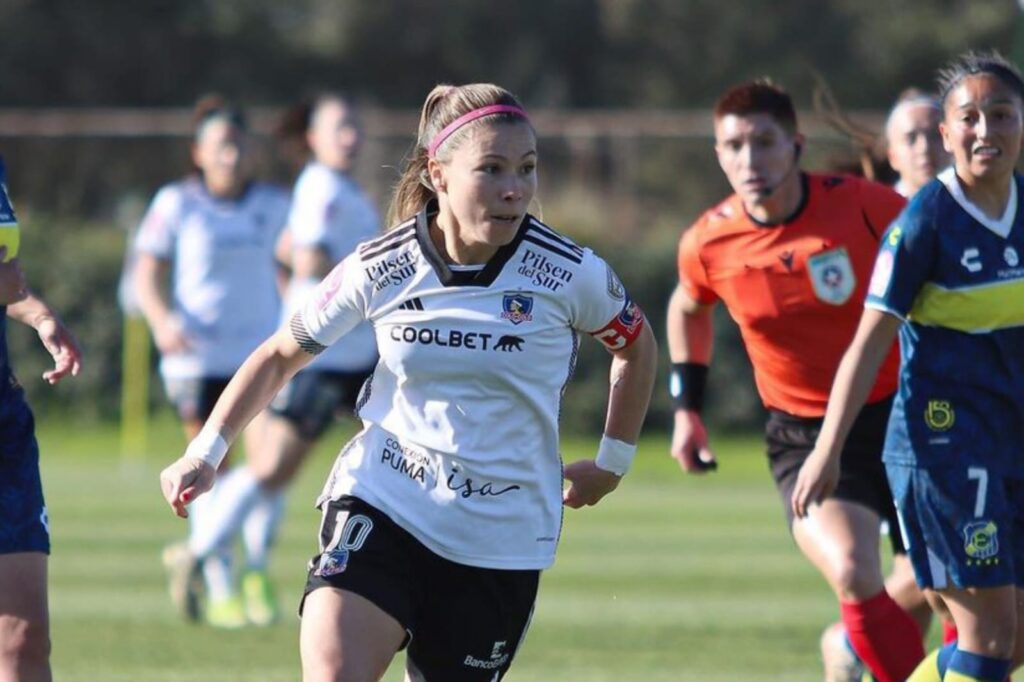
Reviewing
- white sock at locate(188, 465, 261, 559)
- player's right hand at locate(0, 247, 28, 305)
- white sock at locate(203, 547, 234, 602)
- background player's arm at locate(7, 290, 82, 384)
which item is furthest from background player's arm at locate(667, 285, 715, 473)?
white sock at locate(203, 547, 234, 602)

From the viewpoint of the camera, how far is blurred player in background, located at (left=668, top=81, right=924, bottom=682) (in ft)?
22.2

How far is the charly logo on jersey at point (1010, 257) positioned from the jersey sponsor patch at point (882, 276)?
32cm

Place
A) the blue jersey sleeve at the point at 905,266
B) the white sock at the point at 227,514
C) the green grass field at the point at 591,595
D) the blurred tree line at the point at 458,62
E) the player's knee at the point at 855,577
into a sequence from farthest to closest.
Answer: the blurred tree line at the point at 458,62 → the white sock at the point at 227,514 → the green grass field at the point at 591,595 → the player's knee at the point at 855,577 → the blue jersey sleeve at the point at 905,266

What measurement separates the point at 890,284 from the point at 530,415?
1138 millimetres

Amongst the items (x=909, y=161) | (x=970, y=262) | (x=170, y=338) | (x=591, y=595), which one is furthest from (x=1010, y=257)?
(x=170, y=338)

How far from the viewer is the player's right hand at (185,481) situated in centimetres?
491

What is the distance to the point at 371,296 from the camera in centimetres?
516

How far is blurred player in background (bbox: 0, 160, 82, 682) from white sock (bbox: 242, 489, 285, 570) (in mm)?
4500

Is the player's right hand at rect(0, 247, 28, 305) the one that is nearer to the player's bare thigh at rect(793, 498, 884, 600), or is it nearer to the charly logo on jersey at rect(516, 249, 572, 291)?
the charly logo on jersey at rect(516, 249, 572, 291)

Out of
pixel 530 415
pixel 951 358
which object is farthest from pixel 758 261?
pixel 530 415

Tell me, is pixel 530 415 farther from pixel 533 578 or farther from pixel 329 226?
pixel 329 226

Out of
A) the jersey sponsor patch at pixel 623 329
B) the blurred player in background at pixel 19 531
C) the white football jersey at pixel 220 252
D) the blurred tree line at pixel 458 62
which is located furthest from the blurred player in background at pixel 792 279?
the blurred tree line at pixel 458 62

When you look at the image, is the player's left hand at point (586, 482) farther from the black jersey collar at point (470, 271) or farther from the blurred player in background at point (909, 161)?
the blurred player in background at point (909, 161)

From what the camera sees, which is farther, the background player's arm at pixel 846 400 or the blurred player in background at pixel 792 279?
the blurred player in background at pixel 792 279
